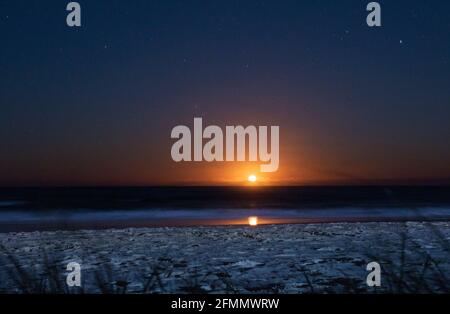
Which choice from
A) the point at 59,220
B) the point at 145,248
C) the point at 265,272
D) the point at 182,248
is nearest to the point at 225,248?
the point at 182,248

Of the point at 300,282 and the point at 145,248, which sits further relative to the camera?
the point at 145,248

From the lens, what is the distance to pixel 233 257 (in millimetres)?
10719

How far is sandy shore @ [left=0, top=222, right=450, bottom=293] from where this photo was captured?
784 centimetres

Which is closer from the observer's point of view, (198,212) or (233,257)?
(233,257)

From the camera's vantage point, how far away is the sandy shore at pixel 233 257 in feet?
25.7

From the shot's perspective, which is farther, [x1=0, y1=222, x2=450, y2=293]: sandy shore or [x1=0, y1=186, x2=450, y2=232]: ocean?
[x1=0, y1=222, x2=450, y2=293]: sandy shore

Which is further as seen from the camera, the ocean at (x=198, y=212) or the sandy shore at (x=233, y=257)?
the sandy shore at (x=233, y=257)
